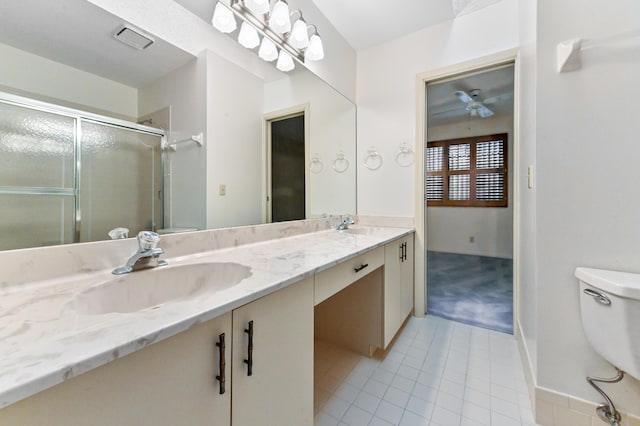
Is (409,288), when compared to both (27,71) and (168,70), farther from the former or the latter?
(27,71)

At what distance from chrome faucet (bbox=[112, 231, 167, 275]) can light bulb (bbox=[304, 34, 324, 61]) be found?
1.57 metres

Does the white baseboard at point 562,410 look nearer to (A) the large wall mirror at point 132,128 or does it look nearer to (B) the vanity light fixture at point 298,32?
(A) the large wall mirror at point 132,128

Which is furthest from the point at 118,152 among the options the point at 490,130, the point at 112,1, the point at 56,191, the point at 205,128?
the point at 490,130

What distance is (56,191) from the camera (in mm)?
782

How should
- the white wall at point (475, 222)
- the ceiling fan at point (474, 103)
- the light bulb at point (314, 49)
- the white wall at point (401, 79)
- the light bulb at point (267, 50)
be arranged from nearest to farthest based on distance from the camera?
1. the light bulb at point (267, 50)
2. the light bulb at point (314, 49)
3. the white wall at point (401, 79)
4. the ceiling fan at point (474, 103)
5. the white wall at point (475, 222)

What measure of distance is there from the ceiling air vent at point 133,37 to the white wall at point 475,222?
4701 mm

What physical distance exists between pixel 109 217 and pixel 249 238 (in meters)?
0.61

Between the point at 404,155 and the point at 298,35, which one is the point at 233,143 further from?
the point at 404,155

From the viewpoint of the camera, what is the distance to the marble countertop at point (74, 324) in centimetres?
37

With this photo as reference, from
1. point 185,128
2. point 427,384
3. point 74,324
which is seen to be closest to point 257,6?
point 185,128

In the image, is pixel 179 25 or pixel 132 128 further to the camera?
pixel 179 25

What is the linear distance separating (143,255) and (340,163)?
1731 millimetres

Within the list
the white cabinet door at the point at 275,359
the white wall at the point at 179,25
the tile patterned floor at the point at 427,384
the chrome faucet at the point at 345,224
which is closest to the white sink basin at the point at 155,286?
the white cabinet door at the point at 275,359

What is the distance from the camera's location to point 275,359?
30.7 inches
